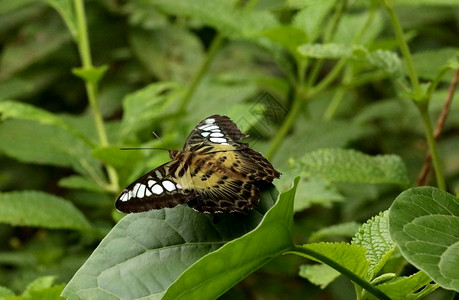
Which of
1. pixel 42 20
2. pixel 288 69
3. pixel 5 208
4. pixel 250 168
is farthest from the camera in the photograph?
pixel 42 20

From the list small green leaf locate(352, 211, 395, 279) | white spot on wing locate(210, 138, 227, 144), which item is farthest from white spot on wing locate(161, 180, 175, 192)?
small green leaf locate(352, 211, 395, 279)

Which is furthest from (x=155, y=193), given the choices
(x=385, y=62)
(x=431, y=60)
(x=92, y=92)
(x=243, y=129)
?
(x=431, y=60)

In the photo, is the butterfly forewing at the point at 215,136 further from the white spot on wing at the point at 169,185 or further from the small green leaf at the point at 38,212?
the small green leaf at the point at 38,212

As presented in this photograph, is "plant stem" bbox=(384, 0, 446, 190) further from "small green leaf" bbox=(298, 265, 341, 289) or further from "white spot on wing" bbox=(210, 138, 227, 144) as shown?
"white spot on wing" bbox=(210, 138, 227, 144)

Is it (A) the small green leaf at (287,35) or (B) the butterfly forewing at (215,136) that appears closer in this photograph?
(B) the butterfly forewing at (215,136)

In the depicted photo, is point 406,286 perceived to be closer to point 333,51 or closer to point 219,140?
point 219,140

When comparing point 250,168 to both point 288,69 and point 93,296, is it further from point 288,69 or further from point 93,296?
point 288,69

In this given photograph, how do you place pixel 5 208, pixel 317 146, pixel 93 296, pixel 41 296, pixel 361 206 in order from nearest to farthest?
pixel 93 296, pixel 41 296, pixel 5 208, pixel 317 146, pixel 361 206

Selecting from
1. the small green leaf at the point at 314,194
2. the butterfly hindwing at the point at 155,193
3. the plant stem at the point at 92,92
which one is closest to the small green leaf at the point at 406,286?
the butterfly hindwing at the point at 155,193

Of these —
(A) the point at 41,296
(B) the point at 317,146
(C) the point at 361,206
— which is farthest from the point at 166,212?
(C) the point at 361,206
